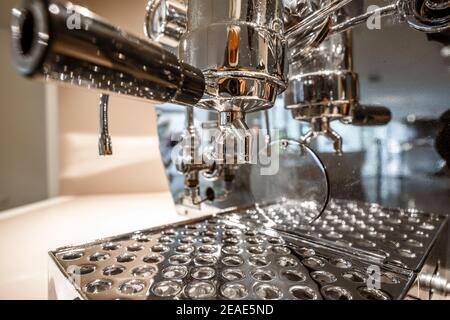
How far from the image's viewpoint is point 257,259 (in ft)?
1.27

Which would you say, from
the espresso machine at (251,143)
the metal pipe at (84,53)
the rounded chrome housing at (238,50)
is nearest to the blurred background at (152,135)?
the espresso machine at (251,143)

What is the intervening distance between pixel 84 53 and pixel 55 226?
2.77 ft

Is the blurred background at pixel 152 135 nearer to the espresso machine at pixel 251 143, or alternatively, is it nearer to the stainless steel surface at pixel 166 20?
the espresso machine at pixel 251 143

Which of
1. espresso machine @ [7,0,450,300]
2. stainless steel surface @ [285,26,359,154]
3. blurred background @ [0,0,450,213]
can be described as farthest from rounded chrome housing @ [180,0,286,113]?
blurred background @ [0,0,450,213]

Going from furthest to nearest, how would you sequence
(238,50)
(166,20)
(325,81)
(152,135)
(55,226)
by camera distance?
1. (152,135)
2. (55,226)
3. (166,20)
4. (325,81)
5. (238,50)

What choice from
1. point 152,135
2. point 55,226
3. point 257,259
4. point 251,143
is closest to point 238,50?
point 251,143

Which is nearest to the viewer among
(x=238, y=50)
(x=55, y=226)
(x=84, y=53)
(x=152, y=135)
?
(x=84, y=53)

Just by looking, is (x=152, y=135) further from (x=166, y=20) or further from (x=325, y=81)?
(x=325, y=81)

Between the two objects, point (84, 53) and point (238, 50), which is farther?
point (238, 50)

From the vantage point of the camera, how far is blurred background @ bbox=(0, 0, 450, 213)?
46 cm

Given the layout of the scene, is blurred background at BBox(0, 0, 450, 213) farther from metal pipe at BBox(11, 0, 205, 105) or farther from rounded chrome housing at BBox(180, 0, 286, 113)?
metal pipe at BBox(11, 0, 205, 105)

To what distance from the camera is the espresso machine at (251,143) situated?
21cm

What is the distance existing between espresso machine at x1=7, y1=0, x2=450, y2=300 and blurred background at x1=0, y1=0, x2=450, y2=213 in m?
0.03
